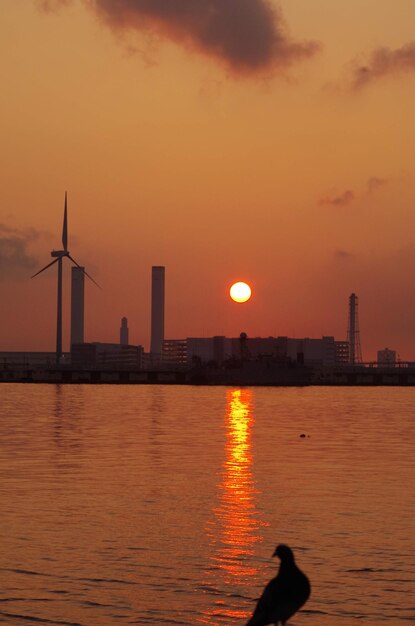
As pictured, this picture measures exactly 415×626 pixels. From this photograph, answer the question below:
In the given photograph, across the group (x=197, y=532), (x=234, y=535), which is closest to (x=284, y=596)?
(x=234, y=535)

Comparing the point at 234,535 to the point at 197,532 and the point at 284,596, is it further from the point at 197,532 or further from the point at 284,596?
the point at 284,596

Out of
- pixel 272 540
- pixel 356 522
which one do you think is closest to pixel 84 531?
pixel 272 540

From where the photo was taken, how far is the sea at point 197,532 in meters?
30.5

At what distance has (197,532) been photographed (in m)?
42.0

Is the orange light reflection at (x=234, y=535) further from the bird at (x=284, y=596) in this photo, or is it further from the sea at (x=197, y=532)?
the bird at (x=284, y=596)

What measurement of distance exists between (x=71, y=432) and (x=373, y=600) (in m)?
79.5

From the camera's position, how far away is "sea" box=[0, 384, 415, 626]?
30.5m

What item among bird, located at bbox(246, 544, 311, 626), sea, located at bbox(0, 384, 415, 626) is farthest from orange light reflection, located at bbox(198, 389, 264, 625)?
bird, located at bbox(246, 544, 311, 626)

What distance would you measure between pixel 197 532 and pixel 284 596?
66.2 feet

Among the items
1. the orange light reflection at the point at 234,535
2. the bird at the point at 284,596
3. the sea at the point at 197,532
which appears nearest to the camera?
the bird at the point at 284,596

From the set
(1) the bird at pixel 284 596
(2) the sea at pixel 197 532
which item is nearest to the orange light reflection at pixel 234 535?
(2) the sea at pixel 197 532

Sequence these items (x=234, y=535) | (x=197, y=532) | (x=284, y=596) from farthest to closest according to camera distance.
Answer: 1. (x=197, y=532)
2. (x=234, y=535)
3. (x=284, y=596)

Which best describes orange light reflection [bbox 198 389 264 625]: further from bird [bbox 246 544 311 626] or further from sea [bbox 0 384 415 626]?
bird [bbox 246 544 311 626]

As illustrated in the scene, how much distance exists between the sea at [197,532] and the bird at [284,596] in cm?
668
